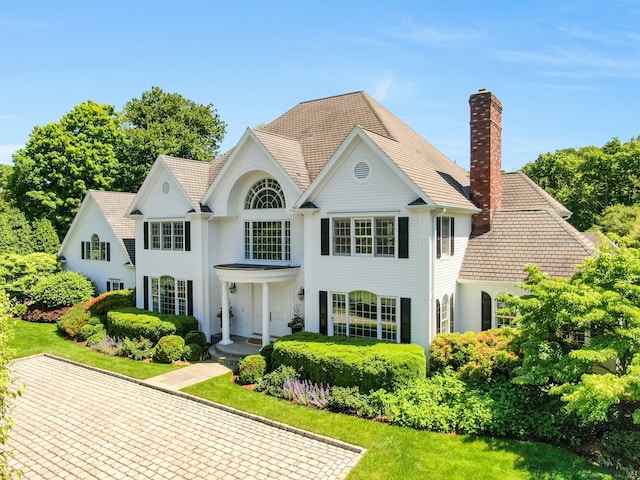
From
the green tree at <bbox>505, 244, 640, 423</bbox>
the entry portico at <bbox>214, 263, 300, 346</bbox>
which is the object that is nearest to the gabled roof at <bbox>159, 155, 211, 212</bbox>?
the entry portico at <bbox>214, 263, 300, 346</bbox>

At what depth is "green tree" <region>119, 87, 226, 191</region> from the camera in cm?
4062

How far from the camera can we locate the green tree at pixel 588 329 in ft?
32.2

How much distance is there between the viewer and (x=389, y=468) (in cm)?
1072

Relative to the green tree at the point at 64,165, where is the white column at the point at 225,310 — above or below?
below

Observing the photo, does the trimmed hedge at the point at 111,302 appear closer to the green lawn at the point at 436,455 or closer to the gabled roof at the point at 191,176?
the gabled roof at the point at 191,176

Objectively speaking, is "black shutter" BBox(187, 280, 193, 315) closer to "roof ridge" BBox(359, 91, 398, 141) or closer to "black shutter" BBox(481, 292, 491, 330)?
"roof ridge" BBox(359, 91, 398, 141)

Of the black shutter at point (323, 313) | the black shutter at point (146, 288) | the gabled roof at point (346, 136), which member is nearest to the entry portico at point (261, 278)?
the black shutter at point (323, 313)

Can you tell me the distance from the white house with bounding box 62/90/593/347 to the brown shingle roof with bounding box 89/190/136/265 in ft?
12.4

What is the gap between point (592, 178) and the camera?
45.2 metres

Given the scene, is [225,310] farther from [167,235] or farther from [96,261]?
[96,261]

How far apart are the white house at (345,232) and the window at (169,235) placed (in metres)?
0.08

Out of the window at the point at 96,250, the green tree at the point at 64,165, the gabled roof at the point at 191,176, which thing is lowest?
the window at the point at 96,250

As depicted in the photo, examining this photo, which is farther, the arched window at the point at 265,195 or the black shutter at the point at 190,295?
the black shutter at the point at 190,295

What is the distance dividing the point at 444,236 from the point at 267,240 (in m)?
8.14
